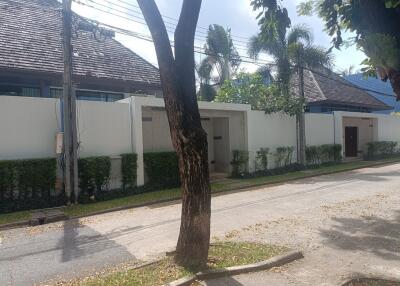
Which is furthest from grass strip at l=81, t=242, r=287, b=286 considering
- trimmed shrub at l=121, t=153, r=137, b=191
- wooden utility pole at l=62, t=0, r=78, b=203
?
trimmed shrub at l=121, t=153, r=137, b=191

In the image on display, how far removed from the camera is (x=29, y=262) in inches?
250

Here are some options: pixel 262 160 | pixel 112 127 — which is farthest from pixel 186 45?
pixel 262 160

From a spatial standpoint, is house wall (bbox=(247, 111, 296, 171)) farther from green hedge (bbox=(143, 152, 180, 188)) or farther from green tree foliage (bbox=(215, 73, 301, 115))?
green hedge (bbox=(143, 152, 180, 188))

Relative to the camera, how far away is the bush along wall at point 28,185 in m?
10.5

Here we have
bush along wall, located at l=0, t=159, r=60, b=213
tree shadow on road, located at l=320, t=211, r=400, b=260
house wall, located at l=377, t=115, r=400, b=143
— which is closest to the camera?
tree shadow on road, located at l=320, t=211, r=400, b=260

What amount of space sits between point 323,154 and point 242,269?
694 inches

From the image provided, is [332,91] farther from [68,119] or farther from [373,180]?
[68,119]

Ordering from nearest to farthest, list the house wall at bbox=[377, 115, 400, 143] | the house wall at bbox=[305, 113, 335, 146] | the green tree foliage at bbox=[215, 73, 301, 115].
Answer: the green tree foliage at bbox=[215, 73, 301, 115]
the house wall at bbox=[305, 113, 335, 146]
the house wall at bbox=[377, 115, 400, 143]

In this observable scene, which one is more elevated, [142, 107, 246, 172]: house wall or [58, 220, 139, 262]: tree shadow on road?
[142, 107, 246, 172]: house wall

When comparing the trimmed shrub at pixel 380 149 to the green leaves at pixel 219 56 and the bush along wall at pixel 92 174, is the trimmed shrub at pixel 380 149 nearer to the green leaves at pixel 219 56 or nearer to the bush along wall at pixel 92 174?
the green leaves at pixel 219 56

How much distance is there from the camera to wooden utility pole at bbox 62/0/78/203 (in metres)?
11.3

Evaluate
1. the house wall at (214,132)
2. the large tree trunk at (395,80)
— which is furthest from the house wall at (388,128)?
the large tree trunk at (395,80)

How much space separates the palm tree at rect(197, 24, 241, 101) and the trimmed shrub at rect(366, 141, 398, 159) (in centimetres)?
986

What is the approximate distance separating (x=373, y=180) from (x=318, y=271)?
35.7 ft
